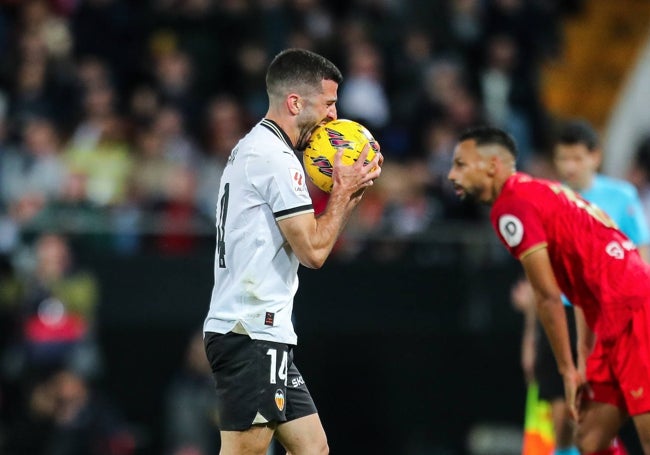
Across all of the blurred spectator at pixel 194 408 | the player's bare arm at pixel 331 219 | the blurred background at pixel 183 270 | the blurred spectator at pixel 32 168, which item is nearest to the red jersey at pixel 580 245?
the player's bare arm at pixel 331 219

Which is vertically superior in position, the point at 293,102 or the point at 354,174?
the point at 293,102

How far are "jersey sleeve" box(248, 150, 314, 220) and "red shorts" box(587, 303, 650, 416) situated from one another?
2.01m

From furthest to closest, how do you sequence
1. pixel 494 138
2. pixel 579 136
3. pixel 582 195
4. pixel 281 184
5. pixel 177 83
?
1. pixel 177 83
2. pixel 582 195
3. pixel 579 136
4. pixel 494 138
5. pixel 281 184

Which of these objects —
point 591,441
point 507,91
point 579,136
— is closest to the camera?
point 591,441

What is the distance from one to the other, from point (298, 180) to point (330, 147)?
0.29m

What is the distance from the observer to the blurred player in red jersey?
7043 mm

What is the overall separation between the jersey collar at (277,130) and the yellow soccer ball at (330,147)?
5.2 inches

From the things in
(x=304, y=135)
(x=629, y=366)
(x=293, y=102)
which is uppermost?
(x=293, y=102)

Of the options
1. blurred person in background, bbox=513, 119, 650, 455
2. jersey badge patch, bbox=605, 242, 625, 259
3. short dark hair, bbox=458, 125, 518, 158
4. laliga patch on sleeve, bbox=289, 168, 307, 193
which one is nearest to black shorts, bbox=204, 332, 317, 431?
laliga patch on sleeve, bbox=289, 168, 307, 193

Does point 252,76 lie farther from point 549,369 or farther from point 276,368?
point 276,368

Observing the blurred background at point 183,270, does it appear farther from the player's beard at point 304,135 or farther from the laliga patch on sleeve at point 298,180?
the laliga patch on sleeve at point 298,180

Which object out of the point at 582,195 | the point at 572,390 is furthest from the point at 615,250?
the point at 582,195

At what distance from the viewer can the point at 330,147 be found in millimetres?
6457

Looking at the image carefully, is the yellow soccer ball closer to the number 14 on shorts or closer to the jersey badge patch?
the number 14 on shorts
